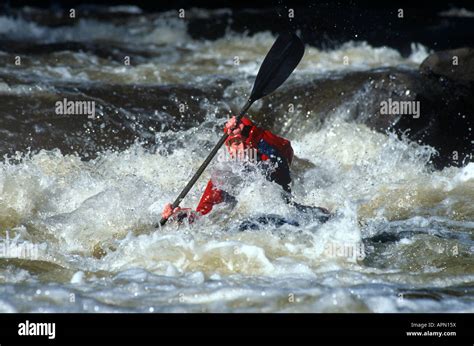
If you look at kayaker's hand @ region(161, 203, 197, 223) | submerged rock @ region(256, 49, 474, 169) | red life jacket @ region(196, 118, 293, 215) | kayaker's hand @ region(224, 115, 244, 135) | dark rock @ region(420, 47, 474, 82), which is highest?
dark rock @ region(420, 47, 474, 82)

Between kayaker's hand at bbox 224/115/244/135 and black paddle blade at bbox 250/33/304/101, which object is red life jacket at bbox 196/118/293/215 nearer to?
kayaker's hand at bbox 224/115/244/135

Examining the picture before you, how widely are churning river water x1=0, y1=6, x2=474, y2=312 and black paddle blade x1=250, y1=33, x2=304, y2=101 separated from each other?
0.89m

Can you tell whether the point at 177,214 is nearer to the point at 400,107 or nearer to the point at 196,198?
the point at 196,198

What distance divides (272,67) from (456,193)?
5.75 feet

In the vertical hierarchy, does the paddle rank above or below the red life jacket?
above

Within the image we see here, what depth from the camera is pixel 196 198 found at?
5.72 meters

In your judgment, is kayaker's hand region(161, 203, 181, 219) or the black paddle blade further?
the black paddle blade

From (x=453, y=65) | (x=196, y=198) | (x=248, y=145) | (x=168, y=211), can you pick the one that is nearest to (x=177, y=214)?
(x=168, y=211)

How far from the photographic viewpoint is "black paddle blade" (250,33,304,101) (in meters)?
5.70

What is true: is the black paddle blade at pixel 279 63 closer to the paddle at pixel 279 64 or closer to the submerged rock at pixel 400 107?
the paddle at pixel 279 64

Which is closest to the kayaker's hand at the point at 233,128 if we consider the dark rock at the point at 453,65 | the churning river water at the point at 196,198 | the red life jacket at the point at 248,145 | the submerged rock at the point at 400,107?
the red life jacket at the point at 248,145

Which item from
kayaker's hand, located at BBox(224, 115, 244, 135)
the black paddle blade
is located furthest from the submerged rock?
kayaker's hand, located at BBox(224, 115, 244, 135)

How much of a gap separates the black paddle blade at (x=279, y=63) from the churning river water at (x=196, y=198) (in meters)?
0.89
